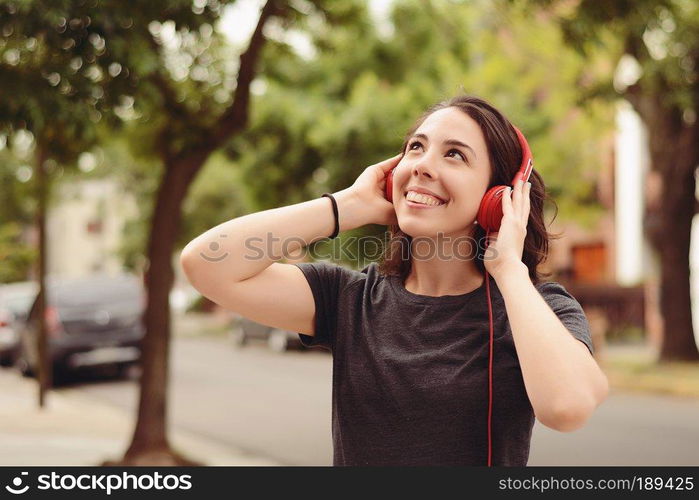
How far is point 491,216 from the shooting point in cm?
193

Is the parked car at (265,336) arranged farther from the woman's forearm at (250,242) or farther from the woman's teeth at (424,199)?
the woman's teeth at (424,199)

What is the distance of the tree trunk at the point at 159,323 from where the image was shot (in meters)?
7.07

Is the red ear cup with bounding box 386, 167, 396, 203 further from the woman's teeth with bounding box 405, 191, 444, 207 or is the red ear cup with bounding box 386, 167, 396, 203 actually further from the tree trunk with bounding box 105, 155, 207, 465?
the tree trunk with bounding box 105, 155, 207, 465

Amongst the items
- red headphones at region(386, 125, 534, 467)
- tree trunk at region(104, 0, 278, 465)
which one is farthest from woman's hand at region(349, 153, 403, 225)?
tree trunk at region(104, 0, 278, 465)

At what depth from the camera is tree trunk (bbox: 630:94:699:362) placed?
541 inches

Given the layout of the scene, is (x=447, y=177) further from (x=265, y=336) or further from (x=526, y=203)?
(x=265, y=336)

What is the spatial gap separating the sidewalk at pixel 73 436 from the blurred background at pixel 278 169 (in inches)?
2.0

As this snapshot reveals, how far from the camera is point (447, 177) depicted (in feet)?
6.38

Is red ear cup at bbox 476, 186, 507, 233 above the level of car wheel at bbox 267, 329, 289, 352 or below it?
below

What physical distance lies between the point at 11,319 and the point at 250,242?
55.8 feet

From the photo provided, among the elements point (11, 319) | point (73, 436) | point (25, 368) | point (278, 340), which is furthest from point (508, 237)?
point (278, 340)

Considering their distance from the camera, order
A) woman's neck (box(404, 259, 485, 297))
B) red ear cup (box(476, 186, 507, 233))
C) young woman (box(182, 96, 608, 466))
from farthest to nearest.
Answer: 1. woman's neck (box(404, 259, 485, 297))
2. red ear cup (box(476, 186, 507, 233))
3. young woman (box(182, 96, 608, 466))

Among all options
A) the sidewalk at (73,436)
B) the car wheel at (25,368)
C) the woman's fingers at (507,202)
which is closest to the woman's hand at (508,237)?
the woman's fingers at (507,202)

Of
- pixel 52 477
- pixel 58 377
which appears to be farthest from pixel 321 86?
pixel 52 477
